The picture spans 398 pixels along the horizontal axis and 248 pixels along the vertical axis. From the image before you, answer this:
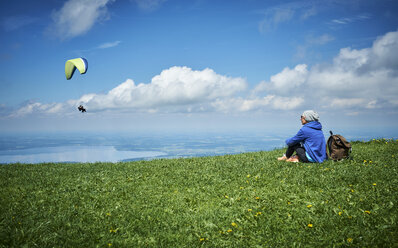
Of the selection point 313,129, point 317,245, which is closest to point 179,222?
point 317,245

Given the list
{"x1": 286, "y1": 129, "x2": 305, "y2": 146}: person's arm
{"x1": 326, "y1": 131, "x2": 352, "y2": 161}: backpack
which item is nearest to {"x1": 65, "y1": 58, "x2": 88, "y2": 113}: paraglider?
{"x1": 286, "y1": 129, "x2": 305, "y2": 146}: person's arm

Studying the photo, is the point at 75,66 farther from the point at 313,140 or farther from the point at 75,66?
the point at 313,140

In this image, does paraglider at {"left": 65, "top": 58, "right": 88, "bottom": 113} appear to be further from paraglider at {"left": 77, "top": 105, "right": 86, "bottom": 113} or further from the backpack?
the backpack

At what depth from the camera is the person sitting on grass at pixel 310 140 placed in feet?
38.0

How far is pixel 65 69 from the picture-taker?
20.4 m

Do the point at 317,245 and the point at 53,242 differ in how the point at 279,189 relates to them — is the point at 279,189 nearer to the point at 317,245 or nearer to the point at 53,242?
the point at 317,245

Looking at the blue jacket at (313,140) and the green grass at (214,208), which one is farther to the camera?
the blue jacket at (313,140)

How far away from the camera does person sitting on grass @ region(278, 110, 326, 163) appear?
11578 millimetres

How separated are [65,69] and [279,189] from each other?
66.8ft

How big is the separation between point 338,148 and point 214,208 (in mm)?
8260

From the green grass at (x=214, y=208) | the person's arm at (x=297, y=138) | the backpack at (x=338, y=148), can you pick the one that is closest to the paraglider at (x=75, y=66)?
the green grass at (x=214, y=208)

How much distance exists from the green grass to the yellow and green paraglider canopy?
989 cm

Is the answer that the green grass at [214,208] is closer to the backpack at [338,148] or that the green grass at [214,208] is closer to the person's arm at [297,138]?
the backpack at [338,148]

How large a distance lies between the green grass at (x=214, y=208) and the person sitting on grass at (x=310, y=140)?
667 mm
